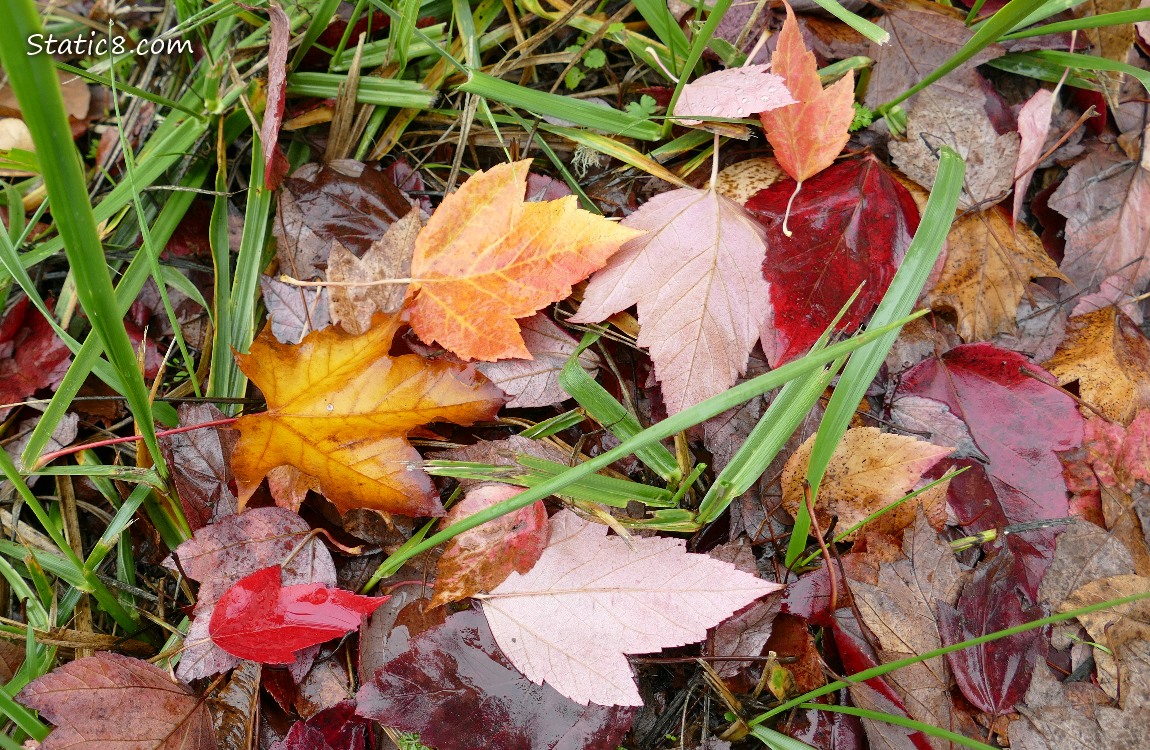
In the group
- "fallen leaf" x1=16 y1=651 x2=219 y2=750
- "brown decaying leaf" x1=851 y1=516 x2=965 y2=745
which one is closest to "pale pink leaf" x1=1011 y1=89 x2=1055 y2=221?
"brown decaying leaf" x1=851 y1=516 x2=965 y2=745

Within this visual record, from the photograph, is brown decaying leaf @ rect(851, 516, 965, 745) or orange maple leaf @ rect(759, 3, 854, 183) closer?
brown decaying leaf @ rect(851, 516, 965, 745)

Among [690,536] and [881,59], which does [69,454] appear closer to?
[690,536]

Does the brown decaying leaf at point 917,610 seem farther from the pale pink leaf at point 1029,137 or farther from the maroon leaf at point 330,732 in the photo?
the maroon leaf at point 330,732

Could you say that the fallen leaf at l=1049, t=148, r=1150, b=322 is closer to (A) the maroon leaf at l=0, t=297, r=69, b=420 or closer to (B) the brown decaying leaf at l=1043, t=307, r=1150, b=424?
(B) the brown decaying leaf at l=1043, t=307, r=1150, b=424

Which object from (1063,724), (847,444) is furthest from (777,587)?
(1063,724)

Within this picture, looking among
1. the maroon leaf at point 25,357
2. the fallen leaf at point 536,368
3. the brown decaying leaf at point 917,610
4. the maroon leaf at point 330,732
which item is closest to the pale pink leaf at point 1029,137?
the brown decaying leaf at point 917,610
